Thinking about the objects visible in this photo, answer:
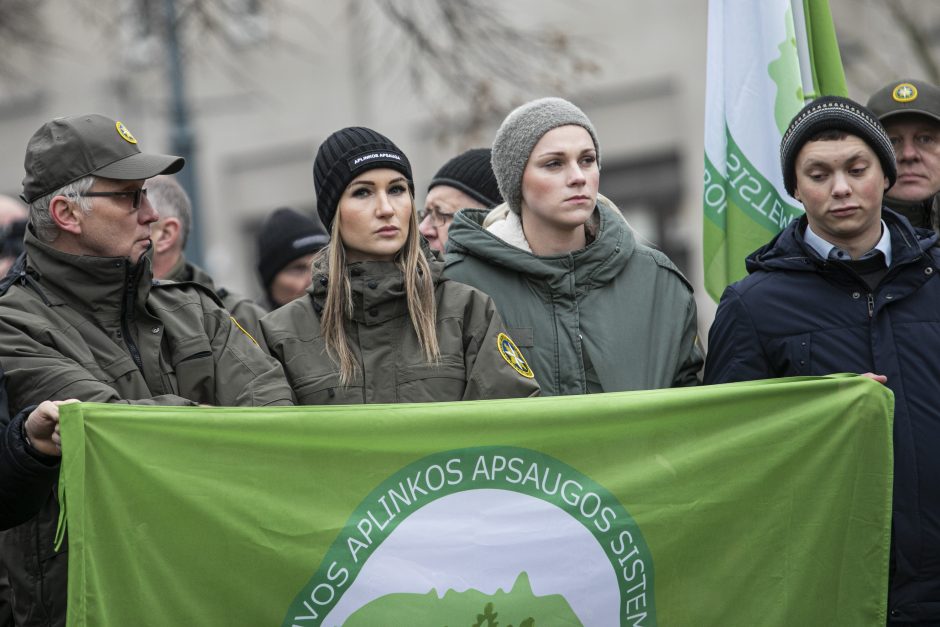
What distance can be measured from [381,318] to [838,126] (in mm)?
1548

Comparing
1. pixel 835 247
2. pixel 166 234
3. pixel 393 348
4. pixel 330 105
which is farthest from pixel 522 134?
pixel 330 105

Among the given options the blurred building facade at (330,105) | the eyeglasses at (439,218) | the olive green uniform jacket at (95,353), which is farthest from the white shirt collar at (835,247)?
the blurred building facade at (330,105)

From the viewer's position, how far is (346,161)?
4586 millimetres

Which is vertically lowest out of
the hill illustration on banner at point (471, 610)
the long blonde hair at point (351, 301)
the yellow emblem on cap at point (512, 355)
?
the hill illustration on banner at point (471, 610)

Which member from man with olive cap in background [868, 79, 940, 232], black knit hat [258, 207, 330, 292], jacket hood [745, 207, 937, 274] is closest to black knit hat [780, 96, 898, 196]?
jacket hood [745, 207, 937, 274]

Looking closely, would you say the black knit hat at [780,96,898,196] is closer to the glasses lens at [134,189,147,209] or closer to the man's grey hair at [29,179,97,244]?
the glasses lens at [134,189,147,209]

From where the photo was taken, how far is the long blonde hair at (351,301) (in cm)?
429

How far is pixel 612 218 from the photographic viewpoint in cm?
487

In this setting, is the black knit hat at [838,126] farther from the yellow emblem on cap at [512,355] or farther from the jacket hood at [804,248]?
the yellow emblem on cap at [512,355]

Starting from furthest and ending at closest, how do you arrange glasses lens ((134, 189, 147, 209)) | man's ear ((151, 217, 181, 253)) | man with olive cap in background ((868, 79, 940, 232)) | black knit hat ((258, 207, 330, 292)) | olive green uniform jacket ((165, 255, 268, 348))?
black knit hat ((258, 207, 330, 292))
man's ear ((151, 217, 181, 253))
olive green uniform jacket ((165, 255, 268, 348))
man with olive cap in background ((868, 79, 940, 232))
glasses lens ((134, 189, 147, 209))

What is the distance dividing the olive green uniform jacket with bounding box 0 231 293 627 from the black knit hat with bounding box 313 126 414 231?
530 mm

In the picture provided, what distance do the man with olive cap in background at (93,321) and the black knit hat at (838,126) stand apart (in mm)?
1776

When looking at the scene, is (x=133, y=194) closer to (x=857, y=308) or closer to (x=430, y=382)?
(x=430, y=382)

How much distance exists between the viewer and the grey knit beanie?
482 cm
